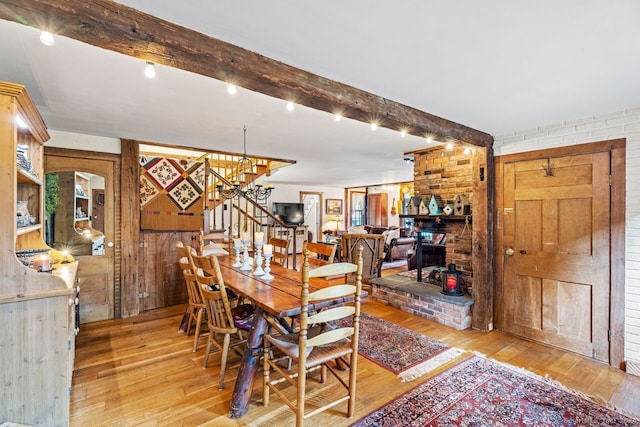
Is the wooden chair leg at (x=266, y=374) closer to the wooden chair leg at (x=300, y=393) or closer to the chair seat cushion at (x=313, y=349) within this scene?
the chair seat cushion at (x=313, y=349)

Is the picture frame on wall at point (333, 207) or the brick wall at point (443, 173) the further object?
the picture frame on wall at point (333, 207)

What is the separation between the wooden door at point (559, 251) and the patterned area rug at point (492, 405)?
2.83 ft

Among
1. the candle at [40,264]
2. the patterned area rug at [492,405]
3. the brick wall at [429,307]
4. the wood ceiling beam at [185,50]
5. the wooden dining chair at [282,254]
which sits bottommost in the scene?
the patterned area rug at [492,405]

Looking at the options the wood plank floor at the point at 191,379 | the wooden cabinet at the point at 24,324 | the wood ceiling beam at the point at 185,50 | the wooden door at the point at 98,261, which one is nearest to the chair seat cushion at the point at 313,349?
the wood plank floor at the point at 191,379

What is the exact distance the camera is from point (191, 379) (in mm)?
2516

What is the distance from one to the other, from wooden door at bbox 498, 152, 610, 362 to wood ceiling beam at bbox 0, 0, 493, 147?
6.33ft

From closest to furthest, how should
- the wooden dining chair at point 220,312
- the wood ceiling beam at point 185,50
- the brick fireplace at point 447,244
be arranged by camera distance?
the wood ceiling beam at point 185,50
the wooden dining chair at point 220,312
the brick fireplace at point 447,244

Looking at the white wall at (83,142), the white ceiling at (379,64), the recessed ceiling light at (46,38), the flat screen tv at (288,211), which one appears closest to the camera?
the white ceiling at (379,64)

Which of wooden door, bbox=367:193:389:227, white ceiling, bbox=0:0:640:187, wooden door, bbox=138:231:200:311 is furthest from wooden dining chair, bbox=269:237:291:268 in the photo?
wooden door, bbox=367:193:389:227

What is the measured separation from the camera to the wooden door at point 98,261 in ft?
12.3

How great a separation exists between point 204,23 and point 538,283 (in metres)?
3.82

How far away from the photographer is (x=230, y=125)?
134 inches

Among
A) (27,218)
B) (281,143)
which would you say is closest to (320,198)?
(281,143)

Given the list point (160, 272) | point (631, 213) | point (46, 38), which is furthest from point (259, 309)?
point (631, 213)
